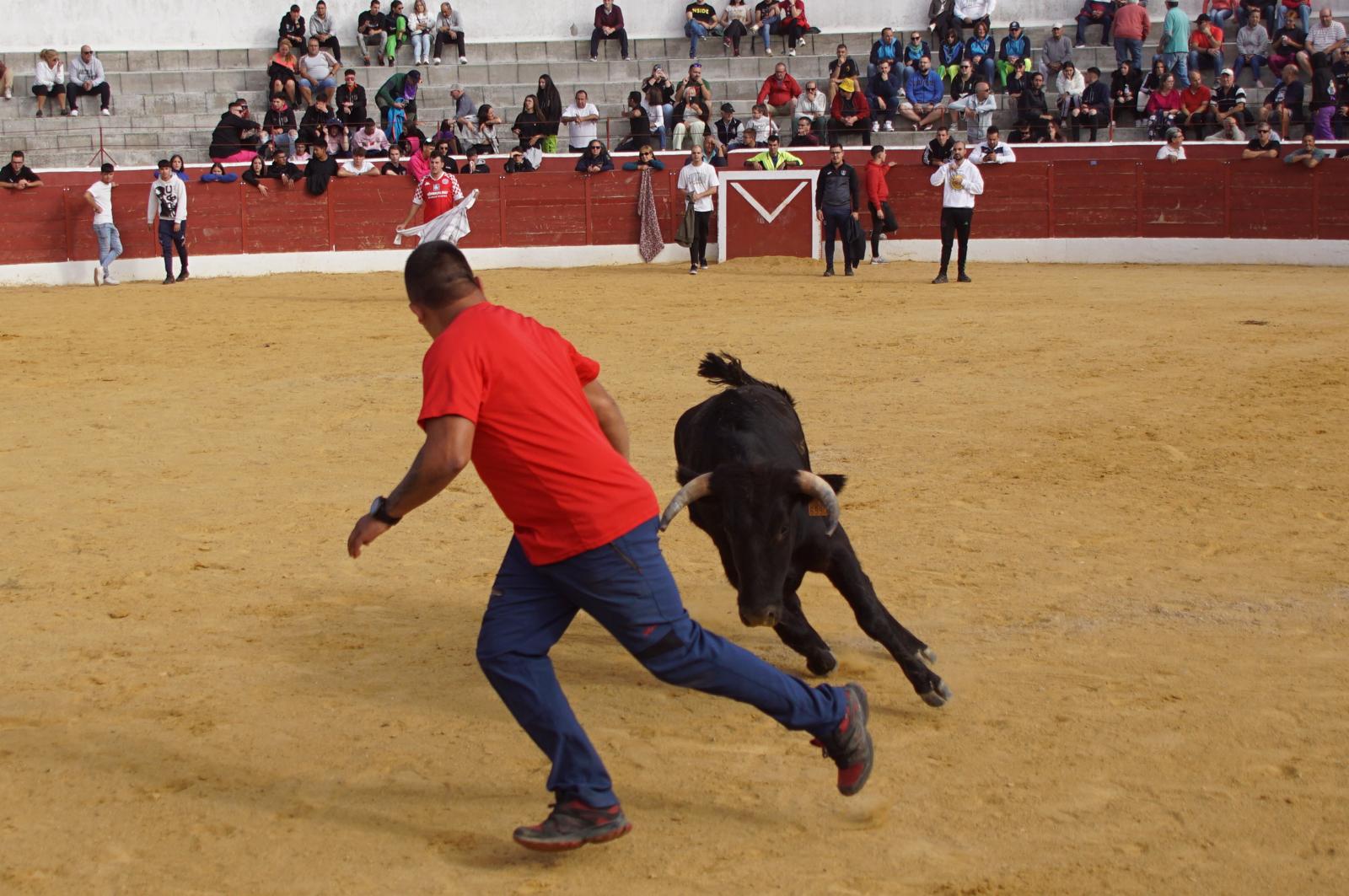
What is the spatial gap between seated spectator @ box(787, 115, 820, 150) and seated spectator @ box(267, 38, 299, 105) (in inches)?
302

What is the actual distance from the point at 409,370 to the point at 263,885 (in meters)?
8.14

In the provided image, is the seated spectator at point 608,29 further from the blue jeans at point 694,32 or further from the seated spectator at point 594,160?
the seated spectator at point 594,160

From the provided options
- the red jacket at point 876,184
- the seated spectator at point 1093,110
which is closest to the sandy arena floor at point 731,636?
the red jacket at point 876,184

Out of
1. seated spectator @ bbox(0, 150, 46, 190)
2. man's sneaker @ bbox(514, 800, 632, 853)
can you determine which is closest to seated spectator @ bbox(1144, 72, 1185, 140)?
seated spectator @ bbox(0, 150, 46, 190)

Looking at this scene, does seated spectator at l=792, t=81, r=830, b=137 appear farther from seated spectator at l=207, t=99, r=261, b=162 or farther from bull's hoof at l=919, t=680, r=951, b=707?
bull's hoof at l=919, t=680, r=951, b=707

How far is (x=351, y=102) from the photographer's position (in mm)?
22328

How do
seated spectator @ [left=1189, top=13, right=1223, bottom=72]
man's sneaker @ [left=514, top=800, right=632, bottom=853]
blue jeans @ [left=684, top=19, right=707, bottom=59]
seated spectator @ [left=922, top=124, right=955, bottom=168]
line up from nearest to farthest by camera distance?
man's sneaker @ [left=514, top=800, right=632, bottom=853], seated spectator @ [left=922, top=124, right=955, bottom=168], seated spectator @ [left=1189, top=13, right=1223, bottom=72], blue jeans @ [left=684, top=19, right=707, bottom=59]

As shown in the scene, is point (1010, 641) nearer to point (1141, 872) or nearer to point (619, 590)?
point (1141, 872)

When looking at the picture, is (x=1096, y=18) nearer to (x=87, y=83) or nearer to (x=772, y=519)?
(x=87, y=83)

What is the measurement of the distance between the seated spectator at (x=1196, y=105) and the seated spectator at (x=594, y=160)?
8005 millimetres

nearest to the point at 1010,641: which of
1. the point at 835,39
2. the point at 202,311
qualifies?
the point at 202,311

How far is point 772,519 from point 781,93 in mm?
19783

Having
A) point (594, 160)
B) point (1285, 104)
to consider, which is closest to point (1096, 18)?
point (1285, 104)

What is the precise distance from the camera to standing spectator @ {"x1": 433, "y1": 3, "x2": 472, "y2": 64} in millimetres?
25312
